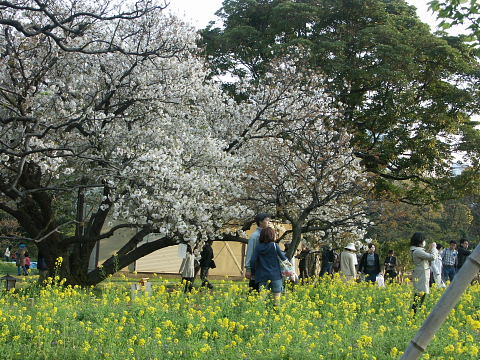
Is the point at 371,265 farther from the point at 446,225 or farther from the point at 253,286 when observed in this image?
the point at 446,225

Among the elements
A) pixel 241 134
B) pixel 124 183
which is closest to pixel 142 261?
pixel 241 134

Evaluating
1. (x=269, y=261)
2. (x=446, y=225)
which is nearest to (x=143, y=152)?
(x=269, y=261)

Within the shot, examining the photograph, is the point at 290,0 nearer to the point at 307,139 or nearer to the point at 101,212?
the point at 307,139

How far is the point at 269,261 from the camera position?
8.90m

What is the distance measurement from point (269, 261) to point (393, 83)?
579 inches

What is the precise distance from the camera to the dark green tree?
21469mm

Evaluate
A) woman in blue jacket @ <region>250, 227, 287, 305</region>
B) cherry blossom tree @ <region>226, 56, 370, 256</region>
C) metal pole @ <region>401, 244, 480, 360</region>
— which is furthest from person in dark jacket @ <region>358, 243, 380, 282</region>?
metal pole @ <region>401, 244, 480, 360</region>

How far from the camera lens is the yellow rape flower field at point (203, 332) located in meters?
6.21

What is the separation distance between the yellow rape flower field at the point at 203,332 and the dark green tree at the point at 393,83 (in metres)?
13.1

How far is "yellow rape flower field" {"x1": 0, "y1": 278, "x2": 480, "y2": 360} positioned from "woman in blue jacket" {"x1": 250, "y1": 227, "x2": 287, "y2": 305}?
301 mm

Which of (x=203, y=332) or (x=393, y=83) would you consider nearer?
(x=203, y=332)

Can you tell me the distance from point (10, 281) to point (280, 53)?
12.6 meters

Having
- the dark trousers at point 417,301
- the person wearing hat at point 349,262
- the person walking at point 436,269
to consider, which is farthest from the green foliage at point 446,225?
the dark trousers at point 417,301

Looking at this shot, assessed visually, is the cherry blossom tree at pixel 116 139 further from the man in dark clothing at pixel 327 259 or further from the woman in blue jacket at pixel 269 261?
the man in dark clothing at pixel 327 259
